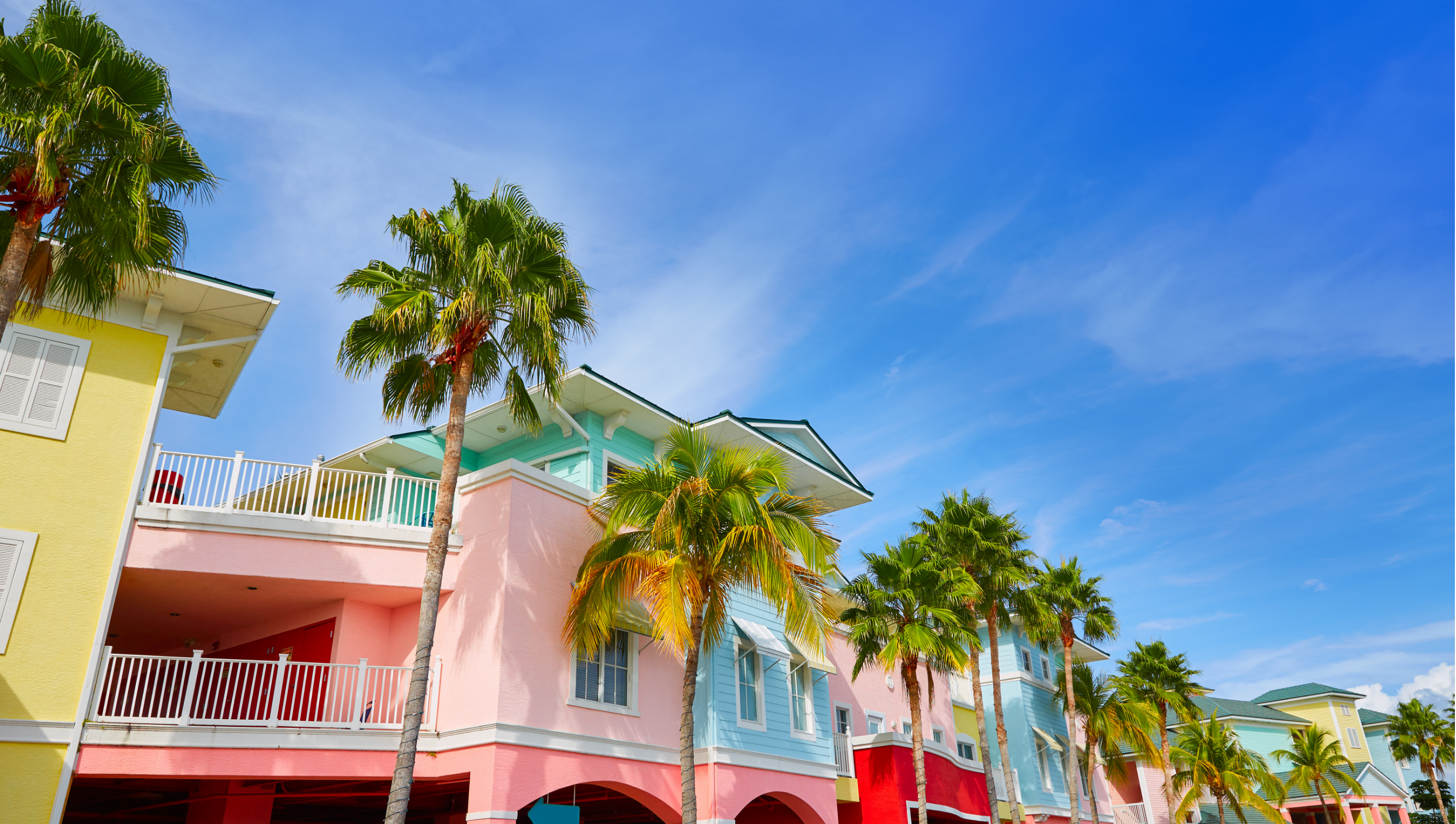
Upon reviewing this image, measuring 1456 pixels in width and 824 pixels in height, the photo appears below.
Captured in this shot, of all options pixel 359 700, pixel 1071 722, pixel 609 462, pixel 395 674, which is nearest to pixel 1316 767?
pixel 1071 722

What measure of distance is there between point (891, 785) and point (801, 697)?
4.59m

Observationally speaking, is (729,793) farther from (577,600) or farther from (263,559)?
(263,559)

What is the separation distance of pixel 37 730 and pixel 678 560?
947 cm

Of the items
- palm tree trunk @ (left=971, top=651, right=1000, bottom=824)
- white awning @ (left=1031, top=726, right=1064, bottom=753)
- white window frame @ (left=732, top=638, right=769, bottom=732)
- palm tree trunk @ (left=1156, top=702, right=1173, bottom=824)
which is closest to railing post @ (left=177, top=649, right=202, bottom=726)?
white window frame @ (left=732, top=638, right=769, bottom=732)

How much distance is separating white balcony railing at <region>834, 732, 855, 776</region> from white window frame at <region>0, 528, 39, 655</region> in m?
18.8

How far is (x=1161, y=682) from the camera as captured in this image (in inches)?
1522

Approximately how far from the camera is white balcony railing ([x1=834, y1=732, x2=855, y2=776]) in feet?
83.8

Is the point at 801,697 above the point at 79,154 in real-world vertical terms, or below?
below

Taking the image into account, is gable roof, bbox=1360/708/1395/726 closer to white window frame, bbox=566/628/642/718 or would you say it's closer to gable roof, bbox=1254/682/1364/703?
gable roof, bbox=1254/682/1364/703

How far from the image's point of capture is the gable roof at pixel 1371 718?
62.4 metres

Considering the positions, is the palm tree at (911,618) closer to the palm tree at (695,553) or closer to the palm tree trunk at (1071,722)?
the palm tree at (695,553)

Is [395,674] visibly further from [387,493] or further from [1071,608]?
[1071,608]

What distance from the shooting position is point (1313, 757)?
44.5m

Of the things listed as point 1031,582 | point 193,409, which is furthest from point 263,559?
point 1031,582
